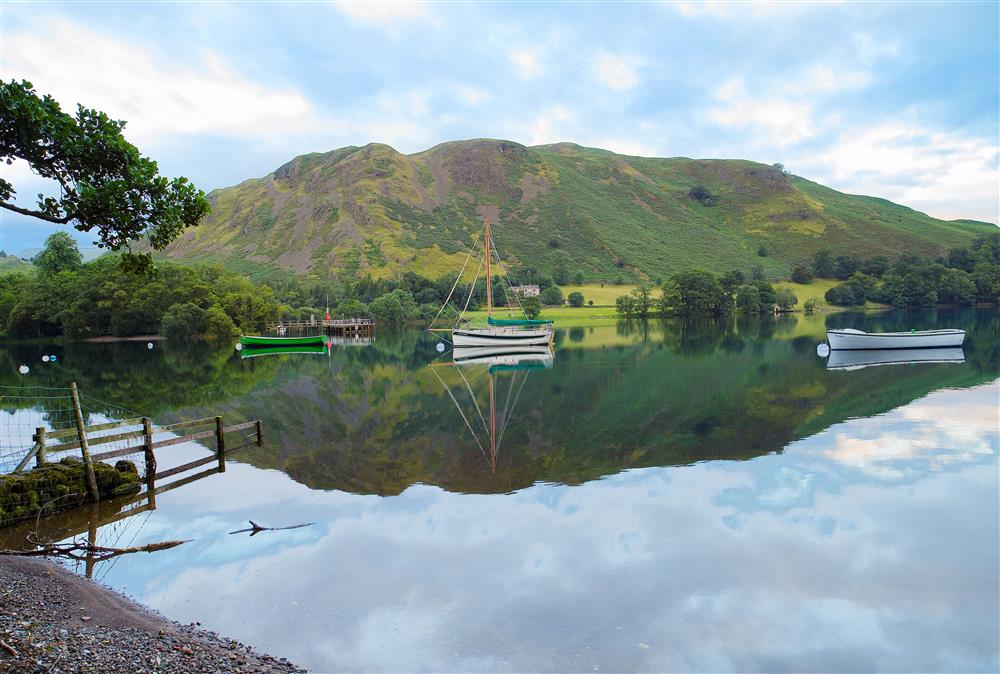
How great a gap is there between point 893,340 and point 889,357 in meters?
5.93

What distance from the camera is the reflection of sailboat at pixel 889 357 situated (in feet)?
160

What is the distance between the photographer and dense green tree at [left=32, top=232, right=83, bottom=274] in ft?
354

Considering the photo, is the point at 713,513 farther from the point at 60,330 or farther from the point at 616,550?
the point at 60,330

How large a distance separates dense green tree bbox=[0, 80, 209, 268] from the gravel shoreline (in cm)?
592

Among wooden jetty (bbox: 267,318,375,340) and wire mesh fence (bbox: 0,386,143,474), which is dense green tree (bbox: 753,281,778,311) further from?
wire mesh fence (bbox: 0,386,143,474)

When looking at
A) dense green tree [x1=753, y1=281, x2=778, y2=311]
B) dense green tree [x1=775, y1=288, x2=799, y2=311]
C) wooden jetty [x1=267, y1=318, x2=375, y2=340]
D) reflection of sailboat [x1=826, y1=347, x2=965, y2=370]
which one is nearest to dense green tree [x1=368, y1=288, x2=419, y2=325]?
wooden jetty [x1=267, y1=318, x2=375, y2=340]

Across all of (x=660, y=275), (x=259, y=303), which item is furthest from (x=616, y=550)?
(x=660, y=275)

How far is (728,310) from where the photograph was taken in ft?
413

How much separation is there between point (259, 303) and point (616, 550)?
94.5 m

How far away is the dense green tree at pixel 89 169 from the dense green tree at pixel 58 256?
11135 cm

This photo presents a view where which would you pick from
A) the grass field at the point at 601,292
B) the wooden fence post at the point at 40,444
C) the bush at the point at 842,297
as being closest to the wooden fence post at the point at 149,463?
the wooden fence post at the point at 40,444

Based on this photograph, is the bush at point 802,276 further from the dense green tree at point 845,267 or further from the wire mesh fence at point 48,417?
the wire mesh fence at point 48,417

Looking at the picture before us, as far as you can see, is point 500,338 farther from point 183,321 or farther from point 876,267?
point 876,267

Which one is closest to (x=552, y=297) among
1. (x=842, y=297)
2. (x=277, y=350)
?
(x=842, y=297)
